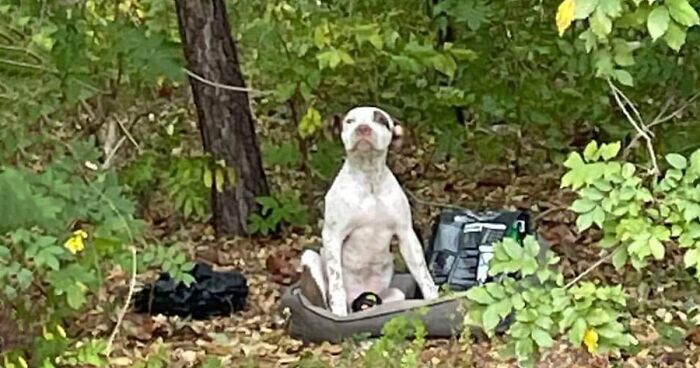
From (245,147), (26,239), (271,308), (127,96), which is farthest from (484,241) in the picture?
(26,239)

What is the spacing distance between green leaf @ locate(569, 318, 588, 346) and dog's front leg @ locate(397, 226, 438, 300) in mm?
1612

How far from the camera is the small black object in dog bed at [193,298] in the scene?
4984mm

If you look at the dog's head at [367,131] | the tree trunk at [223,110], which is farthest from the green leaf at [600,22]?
the tree trunk at [223,110]

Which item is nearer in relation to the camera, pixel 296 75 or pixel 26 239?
pixel 26 239

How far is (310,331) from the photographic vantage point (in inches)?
181

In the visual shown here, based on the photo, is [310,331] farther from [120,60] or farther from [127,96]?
[127,96]

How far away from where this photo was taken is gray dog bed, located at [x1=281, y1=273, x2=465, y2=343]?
443cm

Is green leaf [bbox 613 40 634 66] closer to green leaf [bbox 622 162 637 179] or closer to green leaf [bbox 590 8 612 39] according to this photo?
green leaf [bbox 622 162 637 179]

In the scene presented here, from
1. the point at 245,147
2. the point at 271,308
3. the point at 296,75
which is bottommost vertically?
the point at 271,308

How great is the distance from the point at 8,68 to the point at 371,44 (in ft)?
4.13

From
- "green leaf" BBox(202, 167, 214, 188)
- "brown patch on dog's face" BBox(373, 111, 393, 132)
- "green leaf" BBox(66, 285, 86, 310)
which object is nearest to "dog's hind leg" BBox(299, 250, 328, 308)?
"brown patch on dog's face" BBox(373, 111, 393, 132)

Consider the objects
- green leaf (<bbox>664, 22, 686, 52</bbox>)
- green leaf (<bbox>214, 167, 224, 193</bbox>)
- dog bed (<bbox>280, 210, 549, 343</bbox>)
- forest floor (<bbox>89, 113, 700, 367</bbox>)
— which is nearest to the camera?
green leaf (<bbox>664, 22, 686, 52</bbox>)

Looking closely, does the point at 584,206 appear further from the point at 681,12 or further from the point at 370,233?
the point at 370,233

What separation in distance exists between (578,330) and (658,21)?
2.52 feet
